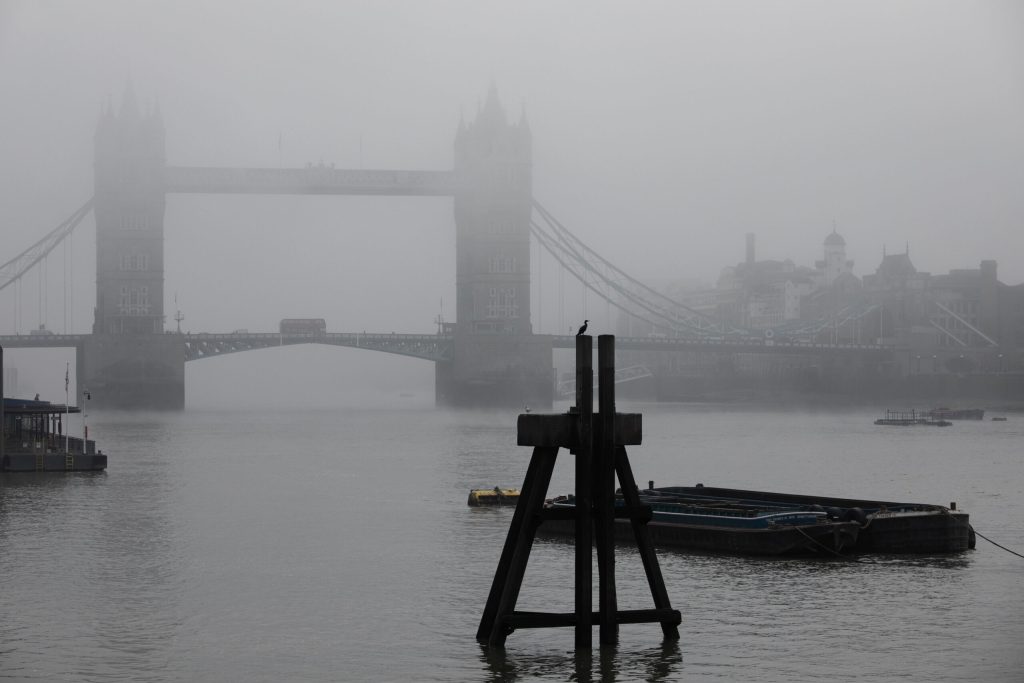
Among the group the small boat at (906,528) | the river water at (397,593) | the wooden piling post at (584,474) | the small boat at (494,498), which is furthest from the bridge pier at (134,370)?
the wooden piling post at (584,474)

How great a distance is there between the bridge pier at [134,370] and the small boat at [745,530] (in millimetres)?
88481

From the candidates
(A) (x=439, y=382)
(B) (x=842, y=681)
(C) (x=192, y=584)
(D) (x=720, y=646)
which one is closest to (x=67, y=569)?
(C) (x=192, y=584)

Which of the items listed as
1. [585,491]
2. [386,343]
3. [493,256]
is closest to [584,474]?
[585,491]

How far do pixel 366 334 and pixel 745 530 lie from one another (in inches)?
3500

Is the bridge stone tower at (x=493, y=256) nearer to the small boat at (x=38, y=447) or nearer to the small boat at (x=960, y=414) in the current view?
the small boat at (x=960, y=414)

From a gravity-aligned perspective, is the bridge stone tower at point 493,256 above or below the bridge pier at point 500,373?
above

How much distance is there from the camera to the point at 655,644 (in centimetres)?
1755

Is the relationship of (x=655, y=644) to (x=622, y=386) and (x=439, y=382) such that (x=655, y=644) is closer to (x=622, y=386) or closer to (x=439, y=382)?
(x=439, y=382)

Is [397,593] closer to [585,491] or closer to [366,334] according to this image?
[585,491]

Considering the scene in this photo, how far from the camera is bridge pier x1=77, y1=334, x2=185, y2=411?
111625 millimetres

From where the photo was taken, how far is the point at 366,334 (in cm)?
11262

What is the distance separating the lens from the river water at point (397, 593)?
16844 millimetres

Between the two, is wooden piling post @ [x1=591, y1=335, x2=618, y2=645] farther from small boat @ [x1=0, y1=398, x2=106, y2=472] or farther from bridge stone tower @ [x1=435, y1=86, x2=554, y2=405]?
bridge stone tower @ [x1=435, y1=86, x2=554, y2=405]

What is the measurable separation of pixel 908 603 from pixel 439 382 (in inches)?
4146
